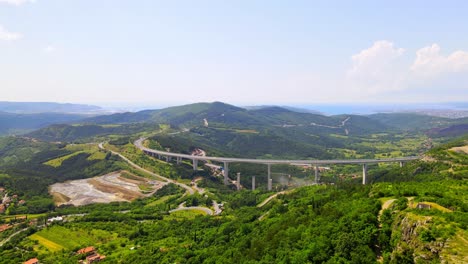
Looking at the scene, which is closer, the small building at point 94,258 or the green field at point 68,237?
the small building at point 94,258

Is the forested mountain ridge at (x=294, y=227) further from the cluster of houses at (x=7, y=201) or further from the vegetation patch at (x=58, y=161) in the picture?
the vegetation patch at (x=58, y=161)

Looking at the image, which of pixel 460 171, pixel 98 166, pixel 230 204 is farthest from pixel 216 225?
pixel 98 166

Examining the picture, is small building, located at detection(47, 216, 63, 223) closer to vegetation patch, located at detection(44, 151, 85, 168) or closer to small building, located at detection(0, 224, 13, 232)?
small building, located at detection(0, 224, 13, 232)

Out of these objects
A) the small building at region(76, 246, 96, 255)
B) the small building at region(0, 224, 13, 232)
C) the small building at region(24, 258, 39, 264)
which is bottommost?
the small building at region(0, 224, 13, 232)

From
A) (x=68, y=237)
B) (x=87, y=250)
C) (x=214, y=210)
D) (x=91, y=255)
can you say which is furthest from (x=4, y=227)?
(x=214, y=210)

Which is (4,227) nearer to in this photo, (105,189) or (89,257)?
(89,257)

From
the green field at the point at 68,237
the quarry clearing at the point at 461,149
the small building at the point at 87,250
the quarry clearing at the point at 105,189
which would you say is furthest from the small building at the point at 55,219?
the quarry clearing at the point at 461,149

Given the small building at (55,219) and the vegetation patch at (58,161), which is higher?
the vegetation patch at (58,161)

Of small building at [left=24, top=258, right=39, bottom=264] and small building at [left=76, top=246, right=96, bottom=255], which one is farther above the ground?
small building at [left=76, top=246, right=96, bottom=255]

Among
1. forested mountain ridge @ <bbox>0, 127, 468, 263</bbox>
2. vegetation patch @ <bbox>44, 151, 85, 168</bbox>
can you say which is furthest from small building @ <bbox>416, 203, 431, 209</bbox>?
vegetation patch @ <bbox>44, 151, 85, 168</bbox>
